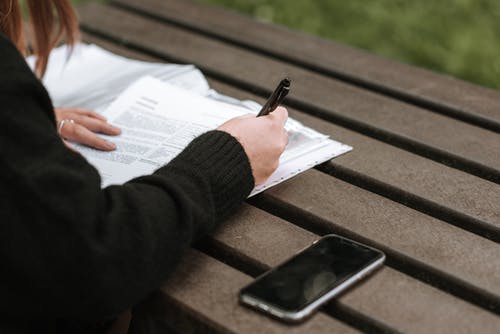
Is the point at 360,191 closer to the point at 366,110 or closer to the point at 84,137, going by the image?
the point at 366,110

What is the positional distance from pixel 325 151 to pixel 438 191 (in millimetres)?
226

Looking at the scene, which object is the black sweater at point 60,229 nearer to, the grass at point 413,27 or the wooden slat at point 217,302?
the wooden slat at point 217,302

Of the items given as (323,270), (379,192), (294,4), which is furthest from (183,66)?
(294,4)

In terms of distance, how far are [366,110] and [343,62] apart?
28 centimetres

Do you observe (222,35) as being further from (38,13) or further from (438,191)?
(438,191)

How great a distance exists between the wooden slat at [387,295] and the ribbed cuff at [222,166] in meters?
0.05

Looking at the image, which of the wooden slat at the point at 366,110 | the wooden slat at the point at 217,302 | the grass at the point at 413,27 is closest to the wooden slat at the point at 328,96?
the wooden slat at the point at 366,110

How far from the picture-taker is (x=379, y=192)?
1453mm

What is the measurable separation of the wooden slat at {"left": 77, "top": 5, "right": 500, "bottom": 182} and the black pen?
0.31 meters

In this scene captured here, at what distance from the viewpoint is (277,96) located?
1.43m

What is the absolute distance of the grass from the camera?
307 cm

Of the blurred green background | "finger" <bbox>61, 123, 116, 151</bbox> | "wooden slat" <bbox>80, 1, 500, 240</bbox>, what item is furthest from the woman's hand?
the blurred green background

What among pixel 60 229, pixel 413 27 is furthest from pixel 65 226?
pixel 413 27

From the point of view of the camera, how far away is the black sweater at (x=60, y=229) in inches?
42.2
